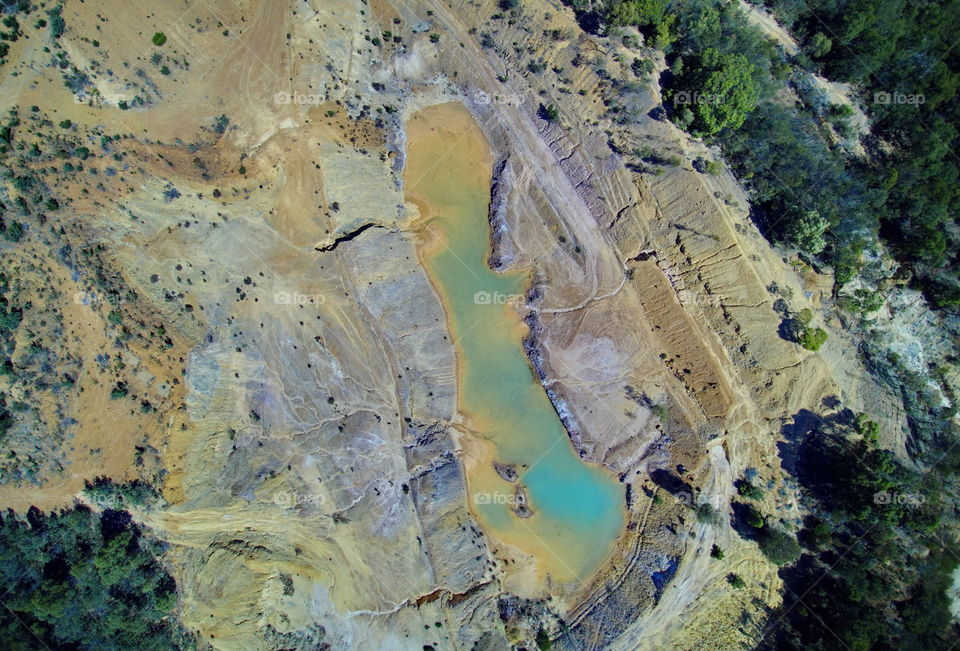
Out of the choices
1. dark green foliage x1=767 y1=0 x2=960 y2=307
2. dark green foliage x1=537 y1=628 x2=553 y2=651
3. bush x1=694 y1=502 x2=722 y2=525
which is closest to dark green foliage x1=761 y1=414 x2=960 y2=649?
bush x1=694 y1=502 x2=722 y2=525

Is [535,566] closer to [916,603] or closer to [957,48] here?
[916,603]

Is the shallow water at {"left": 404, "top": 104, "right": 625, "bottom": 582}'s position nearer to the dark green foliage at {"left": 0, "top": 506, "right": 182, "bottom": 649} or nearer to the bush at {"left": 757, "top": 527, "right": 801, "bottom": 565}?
the bush at {"left": 757, "top": 527, "right": 801, "bottom": 565}

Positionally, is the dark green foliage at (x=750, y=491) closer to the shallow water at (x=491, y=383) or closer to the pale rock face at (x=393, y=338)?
the pale rock face at (x=393, y=338)

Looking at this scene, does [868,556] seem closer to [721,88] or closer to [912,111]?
[912,111]

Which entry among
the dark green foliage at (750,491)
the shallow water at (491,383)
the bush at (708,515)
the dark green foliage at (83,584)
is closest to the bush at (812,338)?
the dark green foliage at (750,491)

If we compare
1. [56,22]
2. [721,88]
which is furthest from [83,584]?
[721,88]

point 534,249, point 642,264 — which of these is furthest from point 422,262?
point 642,264
